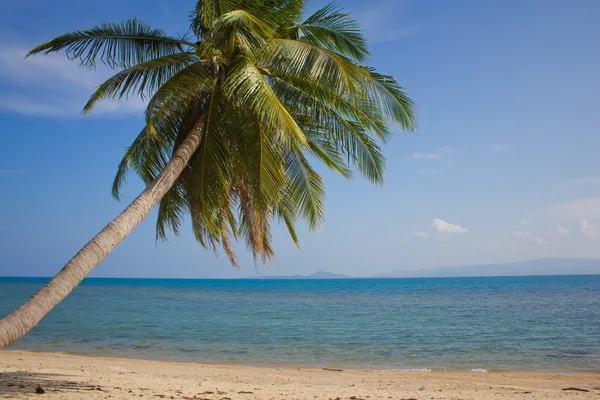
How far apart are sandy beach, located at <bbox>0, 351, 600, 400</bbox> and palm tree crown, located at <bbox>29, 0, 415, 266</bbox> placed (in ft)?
8.68

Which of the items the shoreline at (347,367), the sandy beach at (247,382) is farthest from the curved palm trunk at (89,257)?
the shoreline at (347,367)

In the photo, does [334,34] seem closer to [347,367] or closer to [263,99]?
[263,99]

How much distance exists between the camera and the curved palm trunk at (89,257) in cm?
483

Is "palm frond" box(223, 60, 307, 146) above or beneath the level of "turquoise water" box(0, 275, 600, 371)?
above

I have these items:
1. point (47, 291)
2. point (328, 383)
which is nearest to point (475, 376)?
point (328, 383)

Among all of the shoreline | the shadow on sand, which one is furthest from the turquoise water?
the shadow on sand

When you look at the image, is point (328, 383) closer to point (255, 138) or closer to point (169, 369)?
point (169, 369)

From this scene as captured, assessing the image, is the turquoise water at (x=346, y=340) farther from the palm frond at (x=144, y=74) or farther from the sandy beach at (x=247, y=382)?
the palm frond at (x=144, y=74)

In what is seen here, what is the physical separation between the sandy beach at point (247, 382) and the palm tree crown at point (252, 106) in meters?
2.65

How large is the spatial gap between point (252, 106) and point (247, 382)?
6010 millimetres

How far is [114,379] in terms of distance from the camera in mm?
9438

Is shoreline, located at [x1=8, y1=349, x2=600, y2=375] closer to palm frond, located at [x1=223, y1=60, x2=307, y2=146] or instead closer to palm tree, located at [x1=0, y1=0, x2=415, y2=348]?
palm tree, located at [x1=0, y1=0, x2=415, y2=348]

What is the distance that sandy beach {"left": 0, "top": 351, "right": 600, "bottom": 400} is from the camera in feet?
25.7

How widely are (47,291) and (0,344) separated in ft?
2.42
